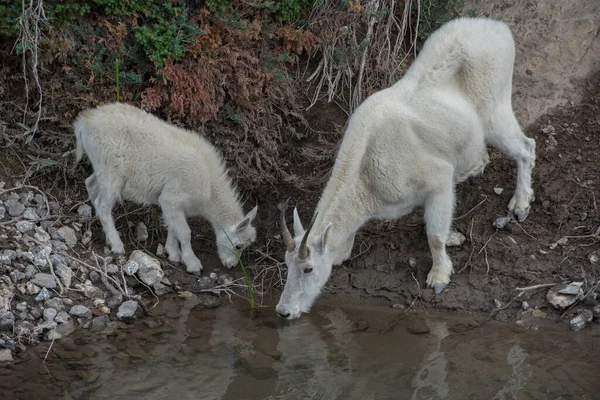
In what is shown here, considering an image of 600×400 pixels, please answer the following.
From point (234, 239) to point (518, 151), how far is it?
3.56m

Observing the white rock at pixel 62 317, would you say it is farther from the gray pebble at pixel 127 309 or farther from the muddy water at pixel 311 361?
the gray pebble at pixel 127 309

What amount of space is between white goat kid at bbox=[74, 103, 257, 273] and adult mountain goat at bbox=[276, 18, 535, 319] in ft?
4.84

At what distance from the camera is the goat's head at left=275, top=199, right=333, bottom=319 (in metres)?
8.49

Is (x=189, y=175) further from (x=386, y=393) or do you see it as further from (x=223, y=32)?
(x=386, y=393)

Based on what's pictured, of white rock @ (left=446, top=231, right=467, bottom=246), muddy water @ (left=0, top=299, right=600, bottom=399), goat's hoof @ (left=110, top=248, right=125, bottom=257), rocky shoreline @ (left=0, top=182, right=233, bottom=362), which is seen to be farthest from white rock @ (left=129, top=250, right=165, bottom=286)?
white rock @ (left=446, top=231, right=467, bottom=246)

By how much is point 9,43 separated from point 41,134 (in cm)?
120

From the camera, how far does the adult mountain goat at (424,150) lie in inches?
342

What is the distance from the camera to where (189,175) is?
384 inches

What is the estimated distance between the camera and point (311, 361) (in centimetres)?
801

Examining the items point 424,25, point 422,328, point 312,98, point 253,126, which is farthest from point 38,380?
point 424,25

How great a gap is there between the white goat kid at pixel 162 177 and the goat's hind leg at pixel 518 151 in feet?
10.1

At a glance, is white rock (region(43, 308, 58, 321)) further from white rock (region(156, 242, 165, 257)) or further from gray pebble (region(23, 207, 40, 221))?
white rock (region(156, 242, 165, 257))

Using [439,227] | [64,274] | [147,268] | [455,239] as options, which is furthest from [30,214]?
[455,239]

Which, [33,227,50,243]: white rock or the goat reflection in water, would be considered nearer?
the goat reflection in water
